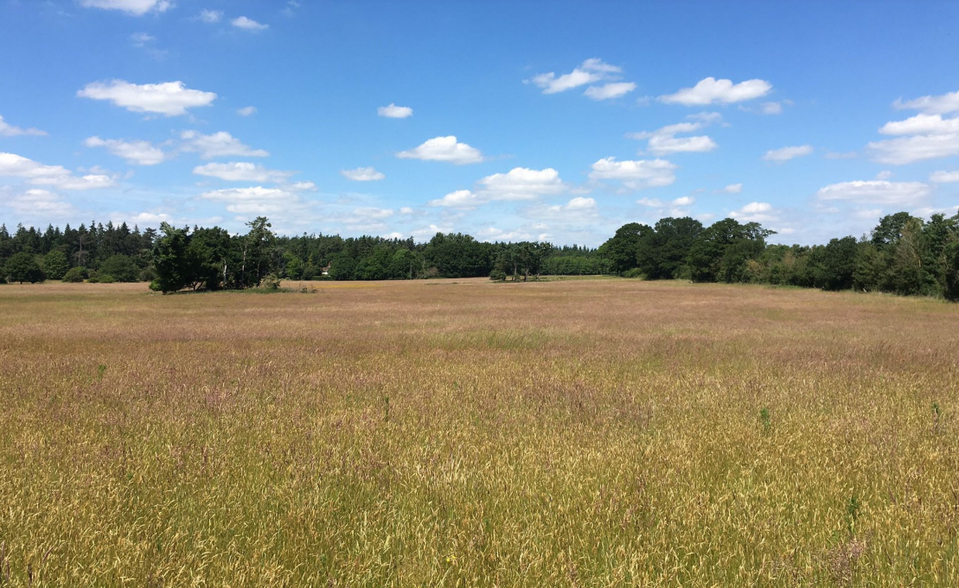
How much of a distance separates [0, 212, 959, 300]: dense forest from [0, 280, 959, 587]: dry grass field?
157ft

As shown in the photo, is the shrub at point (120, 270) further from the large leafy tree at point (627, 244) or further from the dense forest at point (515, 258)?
the large leafy tree at point (627, 244)

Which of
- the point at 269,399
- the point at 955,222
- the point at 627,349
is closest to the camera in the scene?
the point at 269,399

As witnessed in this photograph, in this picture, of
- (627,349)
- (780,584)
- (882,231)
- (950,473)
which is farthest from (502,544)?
(882,231)

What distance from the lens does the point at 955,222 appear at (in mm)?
45969

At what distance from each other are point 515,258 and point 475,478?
387 feet

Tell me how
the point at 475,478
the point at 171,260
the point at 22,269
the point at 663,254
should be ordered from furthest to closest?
the point at 663,254 < the point at 22,269 < the point at 171,260 < the point at 475,478

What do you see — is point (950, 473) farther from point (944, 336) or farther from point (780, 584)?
point (944, 336)

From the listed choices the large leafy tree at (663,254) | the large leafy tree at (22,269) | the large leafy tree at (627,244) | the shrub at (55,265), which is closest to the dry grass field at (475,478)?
the large leafy tree at (663,254)

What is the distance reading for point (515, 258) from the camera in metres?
122

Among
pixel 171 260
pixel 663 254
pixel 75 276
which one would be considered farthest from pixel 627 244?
pixel 75 276

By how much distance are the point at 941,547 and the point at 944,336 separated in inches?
760

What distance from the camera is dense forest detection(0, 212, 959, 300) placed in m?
51.7

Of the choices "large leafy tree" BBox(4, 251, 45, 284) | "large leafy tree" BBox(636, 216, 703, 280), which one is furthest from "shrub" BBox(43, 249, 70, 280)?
"large leafy tree" BBox(636, 216, 703, 280)

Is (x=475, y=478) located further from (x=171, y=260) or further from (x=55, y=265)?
(x=55, y=265)
